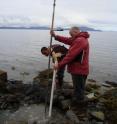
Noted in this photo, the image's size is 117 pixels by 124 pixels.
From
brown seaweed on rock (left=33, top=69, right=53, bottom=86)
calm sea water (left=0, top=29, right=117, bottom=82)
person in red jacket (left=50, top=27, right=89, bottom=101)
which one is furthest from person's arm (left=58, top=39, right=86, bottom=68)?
calm sea water (left=0, top=29, right=117, bottom=82)

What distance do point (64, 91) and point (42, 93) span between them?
947 mm

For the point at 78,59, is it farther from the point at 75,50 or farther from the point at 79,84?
the point at 79,84

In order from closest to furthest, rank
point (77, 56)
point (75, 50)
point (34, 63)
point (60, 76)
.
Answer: point (75, 50)
point (77, 56)
point (60, 76)
point (34, 63)

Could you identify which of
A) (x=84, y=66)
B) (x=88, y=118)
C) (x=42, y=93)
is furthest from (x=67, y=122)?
(x=42, y=93)

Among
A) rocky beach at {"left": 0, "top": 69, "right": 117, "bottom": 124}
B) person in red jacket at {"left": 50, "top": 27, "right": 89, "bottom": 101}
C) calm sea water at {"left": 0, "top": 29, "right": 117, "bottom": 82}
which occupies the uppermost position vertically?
person in red jacket at {"left": 50, "top": 27, "right": 89, "bottom": 101}

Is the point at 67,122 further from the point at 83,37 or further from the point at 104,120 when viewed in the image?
the point at 83,37

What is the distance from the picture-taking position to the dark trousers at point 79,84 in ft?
29.8

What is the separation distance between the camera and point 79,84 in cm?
925

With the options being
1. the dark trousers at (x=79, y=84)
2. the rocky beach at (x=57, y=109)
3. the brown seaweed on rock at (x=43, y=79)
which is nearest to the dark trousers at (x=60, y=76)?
the brown seaweed on rock at (x=43, y=79)

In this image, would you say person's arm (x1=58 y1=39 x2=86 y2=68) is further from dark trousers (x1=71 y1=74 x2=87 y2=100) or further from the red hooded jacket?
dark trousers (x1=71 y1=74 x2=87 y2=100)

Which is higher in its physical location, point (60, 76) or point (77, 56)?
point (77, 56)

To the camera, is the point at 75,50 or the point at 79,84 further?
the point at 79,84

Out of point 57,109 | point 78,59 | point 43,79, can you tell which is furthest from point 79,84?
point 43,79

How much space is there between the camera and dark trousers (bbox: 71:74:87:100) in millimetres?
9070
